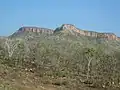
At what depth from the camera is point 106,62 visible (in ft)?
188

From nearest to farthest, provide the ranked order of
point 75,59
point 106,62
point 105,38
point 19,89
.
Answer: point 19,89
point 106,62
point 75,59
point 105,38

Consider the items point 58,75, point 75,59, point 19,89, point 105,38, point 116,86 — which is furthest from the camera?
point 105,38

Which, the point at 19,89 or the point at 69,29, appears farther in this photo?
the point at 69,29

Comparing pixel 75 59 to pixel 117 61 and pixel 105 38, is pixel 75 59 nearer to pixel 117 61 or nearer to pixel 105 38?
pixel 117 61

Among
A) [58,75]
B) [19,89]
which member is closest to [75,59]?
[58,75]

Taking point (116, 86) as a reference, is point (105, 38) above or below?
above

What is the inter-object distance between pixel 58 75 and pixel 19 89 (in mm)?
17846

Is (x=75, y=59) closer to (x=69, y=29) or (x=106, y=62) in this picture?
(x=106, y=62)

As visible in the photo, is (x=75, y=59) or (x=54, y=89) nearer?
(x=54, y=89)

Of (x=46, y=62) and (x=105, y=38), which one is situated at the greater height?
(x=105, y=38)

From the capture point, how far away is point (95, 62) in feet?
189

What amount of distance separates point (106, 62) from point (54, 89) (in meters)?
32.4

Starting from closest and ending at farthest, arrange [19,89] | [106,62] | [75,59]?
[19,89]
[106,62]
[75,59]

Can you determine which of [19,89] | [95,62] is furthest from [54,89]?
[95,62]
